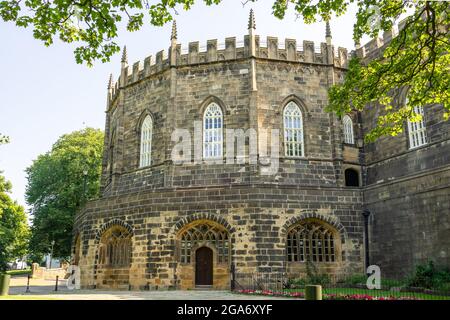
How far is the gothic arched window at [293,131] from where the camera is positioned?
24.2 metres

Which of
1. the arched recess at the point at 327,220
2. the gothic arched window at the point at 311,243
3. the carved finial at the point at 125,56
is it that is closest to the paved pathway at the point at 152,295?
the gothic arched window at the point at 311,243

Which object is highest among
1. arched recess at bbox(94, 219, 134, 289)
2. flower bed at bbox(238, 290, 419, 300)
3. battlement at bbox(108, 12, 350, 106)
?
battlement at bbox(108, 12, 350, 106)

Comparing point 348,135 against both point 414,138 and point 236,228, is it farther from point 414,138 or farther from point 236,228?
point 236,228

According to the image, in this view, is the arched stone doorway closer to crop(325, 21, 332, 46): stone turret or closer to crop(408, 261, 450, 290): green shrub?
crop(408, 261, 450, 290): green shrub

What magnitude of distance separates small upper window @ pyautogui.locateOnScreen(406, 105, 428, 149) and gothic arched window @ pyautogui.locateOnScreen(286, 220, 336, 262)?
20.8 ft

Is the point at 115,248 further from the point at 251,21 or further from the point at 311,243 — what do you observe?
the point at 251,21

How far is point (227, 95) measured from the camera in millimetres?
24625

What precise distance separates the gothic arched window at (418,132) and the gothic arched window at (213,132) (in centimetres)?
1000

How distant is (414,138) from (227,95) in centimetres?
1024

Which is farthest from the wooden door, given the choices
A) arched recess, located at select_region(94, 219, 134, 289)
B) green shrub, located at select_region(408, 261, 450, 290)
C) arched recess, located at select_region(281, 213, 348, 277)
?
green shrub, located at select_region(408, 261, 450, 290)

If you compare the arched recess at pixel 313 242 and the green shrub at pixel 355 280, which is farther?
the arched recess at pixel 313 242

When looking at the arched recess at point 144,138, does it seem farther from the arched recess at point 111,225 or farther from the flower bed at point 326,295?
the flower bed at point 326,295

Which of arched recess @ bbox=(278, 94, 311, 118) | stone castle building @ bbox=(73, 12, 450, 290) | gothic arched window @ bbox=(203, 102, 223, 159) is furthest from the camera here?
arched recess @ bbox=(278, 94, 311, 118)

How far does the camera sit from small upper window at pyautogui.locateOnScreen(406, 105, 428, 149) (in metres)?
21.5
